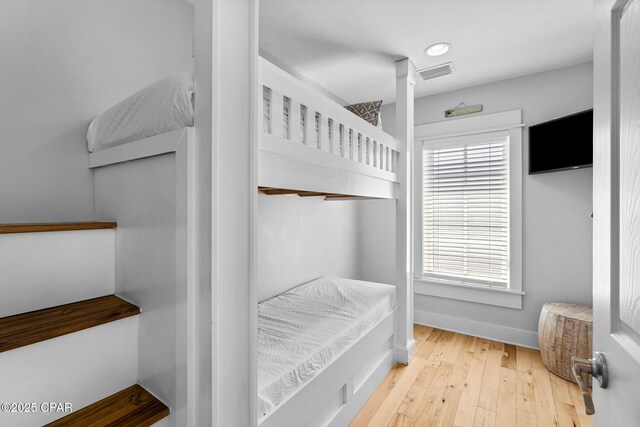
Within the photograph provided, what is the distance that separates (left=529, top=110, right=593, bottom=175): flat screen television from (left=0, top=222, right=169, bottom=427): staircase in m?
2.97

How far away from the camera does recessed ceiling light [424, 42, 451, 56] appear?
2253 millimetres

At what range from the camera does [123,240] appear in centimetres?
108

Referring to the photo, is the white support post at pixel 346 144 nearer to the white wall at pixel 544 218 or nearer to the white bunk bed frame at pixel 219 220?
the white bunk bed frame at pixel 219 220

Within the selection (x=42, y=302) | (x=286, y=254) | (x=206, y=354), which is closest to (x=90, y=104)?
(x=42, y=302)

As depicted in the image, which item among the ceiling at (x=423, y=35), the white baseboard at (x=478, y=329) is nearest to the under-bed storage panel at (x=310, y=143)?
the ceiling at (x=423, y=35)

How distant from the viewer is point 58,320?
841 mm

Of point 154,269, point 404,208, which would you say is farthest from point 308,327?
point 404,208

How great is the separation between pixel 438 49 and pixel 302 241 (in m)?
1.92

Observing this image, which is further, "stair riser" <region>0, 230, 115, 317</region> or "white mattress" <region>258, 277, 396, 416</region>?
"white mattress" <region>258, 277, 396, 416</region>

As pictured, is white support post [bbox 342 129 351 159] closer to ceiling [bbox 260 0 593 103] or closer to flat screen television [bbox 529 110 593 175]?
ceiling [bbox 260 0 593 103]

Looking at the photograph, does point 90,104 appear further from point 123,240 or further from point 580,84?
point 580,84

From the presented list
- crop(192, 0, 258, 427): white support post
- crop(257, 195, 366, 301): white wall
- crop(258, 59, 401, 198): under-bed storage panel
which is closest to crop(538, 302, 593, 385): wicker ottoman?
crop(258, 59, 401, 198): under-bed storage panel

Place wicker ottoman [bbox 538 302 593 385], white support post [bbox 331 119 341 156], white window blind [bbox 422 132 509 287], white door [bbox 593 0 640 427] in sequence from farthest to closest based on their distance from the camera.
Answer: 1. white window blind [bbox 422 132 509 287]
2. wicker ottoman [bbox 538 302 593 385]
3. white support post [bbox 331 119 341 156]
4. white door [bbox 593 0 640 427]

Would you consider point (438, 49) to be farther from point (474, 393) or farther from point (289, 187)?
point (474, 393)
